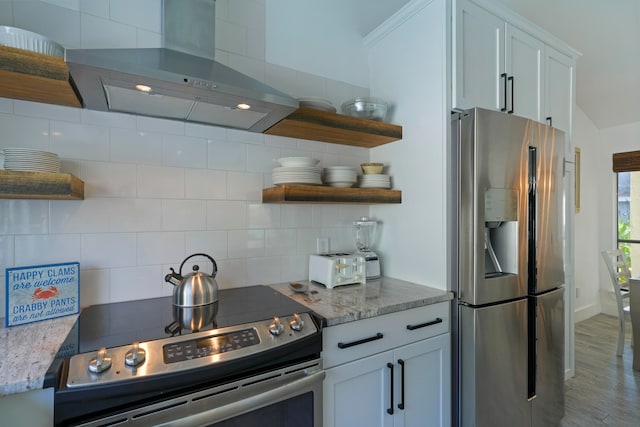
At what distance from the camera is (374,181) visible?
194 centimetres

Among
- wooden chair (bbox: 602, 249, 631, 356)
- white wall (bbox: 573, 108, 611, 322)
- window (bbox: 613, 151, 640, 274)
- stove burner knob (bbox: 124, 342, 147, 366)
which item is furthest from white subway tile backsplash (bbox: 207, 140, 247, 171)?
window (bbox: 613, 151, 640, 274)

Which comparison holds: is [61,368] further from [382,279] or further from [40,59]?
[382,279]

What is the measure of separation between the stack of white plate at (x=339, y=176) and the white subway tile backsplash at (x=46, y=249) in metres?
1.24

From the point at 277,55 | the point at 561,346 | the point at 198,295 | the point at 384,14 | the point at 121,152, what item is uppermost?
the point at 384,14

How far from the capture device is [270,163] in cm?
187

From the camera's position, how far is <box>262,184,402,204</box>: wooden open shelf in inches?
63.4

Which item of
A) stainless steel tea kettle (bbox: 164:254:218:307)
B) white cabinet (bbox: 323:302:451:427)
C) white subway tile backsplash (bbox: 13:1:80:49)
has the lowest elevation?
white cabinet (bbox: 323:302:451:427)

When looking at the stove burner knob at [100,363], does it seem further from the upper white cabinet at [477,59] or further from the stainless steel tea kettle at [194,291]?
the upper white cabinet at [477,59]

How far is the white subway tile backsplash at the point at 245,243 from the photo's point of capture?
175 cm

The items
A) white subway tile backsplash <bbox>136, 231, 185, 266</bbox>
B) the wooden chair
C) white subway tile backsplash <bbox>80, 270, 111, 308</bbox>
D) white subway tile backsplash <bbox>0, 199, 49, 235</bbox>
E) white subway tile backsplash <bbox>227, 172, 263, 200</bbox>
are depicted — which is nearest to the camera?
white subway tile backsplash <bbox>0, 199, 49, 235</bbox>

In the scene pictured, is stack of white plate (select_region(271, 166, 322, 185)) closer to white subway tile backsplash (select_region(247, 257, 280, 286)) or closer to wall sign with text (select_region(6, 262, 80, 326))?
white subway tile backsplash (select_region(247, 257, 280, 286))

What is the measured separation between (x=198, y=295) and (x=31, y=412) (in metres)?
0.62

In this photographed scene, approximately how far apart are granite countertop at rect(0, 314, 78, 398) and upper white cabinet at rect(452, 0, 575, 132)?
6.41 feet

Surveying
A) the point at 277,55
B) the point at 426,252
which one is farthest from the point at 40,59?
the point at 426,252
